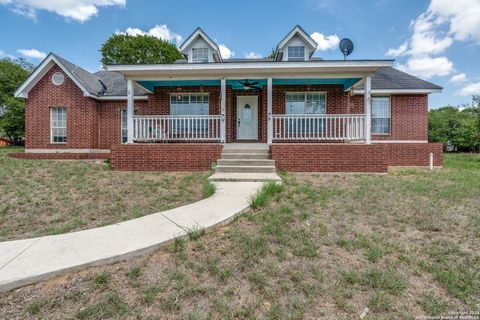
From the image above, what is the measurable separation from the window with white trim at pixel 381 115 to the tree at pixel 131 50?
25.7 m

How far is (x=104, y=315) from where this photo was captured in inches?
75.6

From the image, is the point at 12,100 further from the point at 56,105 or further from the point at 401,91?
the point at 401,91

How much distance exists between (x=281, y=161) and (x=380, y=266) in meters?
5.49

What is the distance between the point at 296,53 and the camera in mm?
12781

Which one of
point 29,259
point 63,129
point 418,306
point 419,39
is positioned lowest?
point 418,306

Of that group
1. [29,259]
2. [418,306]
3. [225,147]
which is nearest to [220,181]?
[225,147]

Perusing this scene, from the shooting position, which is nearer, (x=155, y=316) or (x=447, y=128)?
(x=155, y=316)

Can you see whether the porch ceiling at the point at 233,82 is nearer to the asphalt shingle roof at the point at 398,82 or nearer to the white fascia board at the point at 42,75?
the asphalt shingle roof at the point at 398,82

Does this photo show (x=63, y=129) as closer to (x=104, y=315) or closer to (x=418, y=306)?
(x=104, y=315)

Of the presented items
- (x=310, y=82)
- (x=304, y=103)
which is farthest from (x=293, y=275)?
(x=304, y=103)

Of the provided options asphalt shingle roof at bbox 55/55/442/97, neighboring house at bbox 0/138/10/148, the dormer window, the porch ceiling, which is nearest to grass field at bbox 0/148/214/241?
the porch ceiling

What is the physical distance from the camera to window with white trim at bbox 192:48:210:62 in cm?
1305

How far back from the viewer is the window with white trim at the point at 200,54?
42.8 feet

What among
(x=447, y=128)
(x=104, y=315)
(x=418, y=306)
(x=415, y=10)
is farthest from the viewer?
(x=447, y=128)
